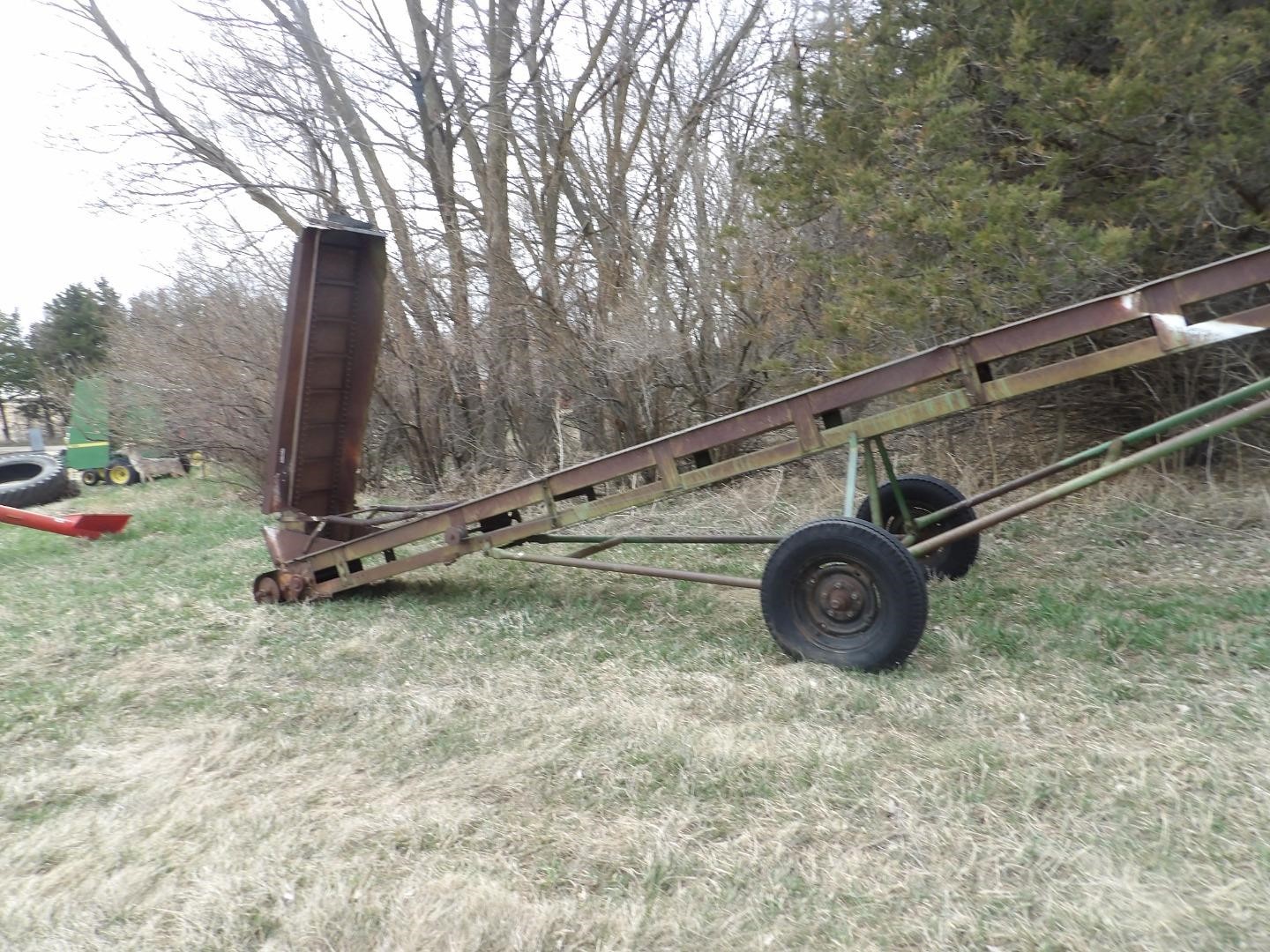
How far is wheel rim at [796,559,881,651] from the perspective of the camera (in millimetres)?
4547

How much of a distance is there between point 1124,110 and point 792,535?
493cm

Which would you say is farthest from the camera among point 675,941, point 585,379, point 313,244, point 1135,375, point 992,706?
point 585,379

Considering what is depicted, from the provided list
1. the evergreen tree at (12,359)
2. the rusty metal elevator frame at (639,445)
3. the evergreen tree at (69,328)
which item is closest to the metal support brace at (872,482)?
the rusty metal elevator frame at (639,445)

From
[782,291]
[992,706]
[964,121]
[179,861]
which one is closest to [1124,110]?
[964,121]

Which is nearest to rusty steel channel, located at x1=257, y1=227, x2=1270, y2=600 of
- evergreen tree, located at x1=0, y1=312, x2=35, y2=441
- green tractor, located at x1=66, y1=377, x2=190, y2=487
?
green tractor, located at x1=66, y1=377, x2=190, y2=487

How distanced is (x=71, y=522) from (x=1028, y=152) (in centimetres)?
992

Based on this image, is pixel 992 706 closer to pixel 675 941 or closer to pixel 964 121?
pixel 675 941

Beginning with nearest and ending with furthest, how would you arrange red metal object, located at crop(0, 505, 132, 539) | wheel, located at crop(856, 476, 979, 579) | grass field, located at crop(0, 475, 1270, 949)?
grass field, located at crop(0, 475, 1270, 949) < wheel, located at crop(856, 476, 979, 579) < red metal object, located at crop(0, 505, 132, 539)

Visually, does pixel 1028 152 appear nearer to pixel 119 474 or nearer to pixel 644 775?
pixel 644 775

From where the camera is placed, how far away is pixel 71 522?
9164 millimetres

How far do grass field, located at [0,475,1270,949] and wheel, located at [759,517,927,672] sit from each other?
0.62ft

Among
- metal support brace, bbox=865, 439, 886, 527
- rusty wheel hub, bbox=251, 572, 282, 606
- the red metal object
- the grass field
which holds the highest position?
the red metal object

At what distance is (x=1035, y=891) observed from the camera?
2785mm

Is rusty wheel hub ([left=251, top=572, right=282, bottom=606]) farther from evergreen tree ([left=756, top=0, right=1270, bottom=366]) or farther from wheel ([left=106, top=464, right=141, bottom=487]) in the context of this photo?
wheel ([left=106, top=464, right=141, bottom=487])
